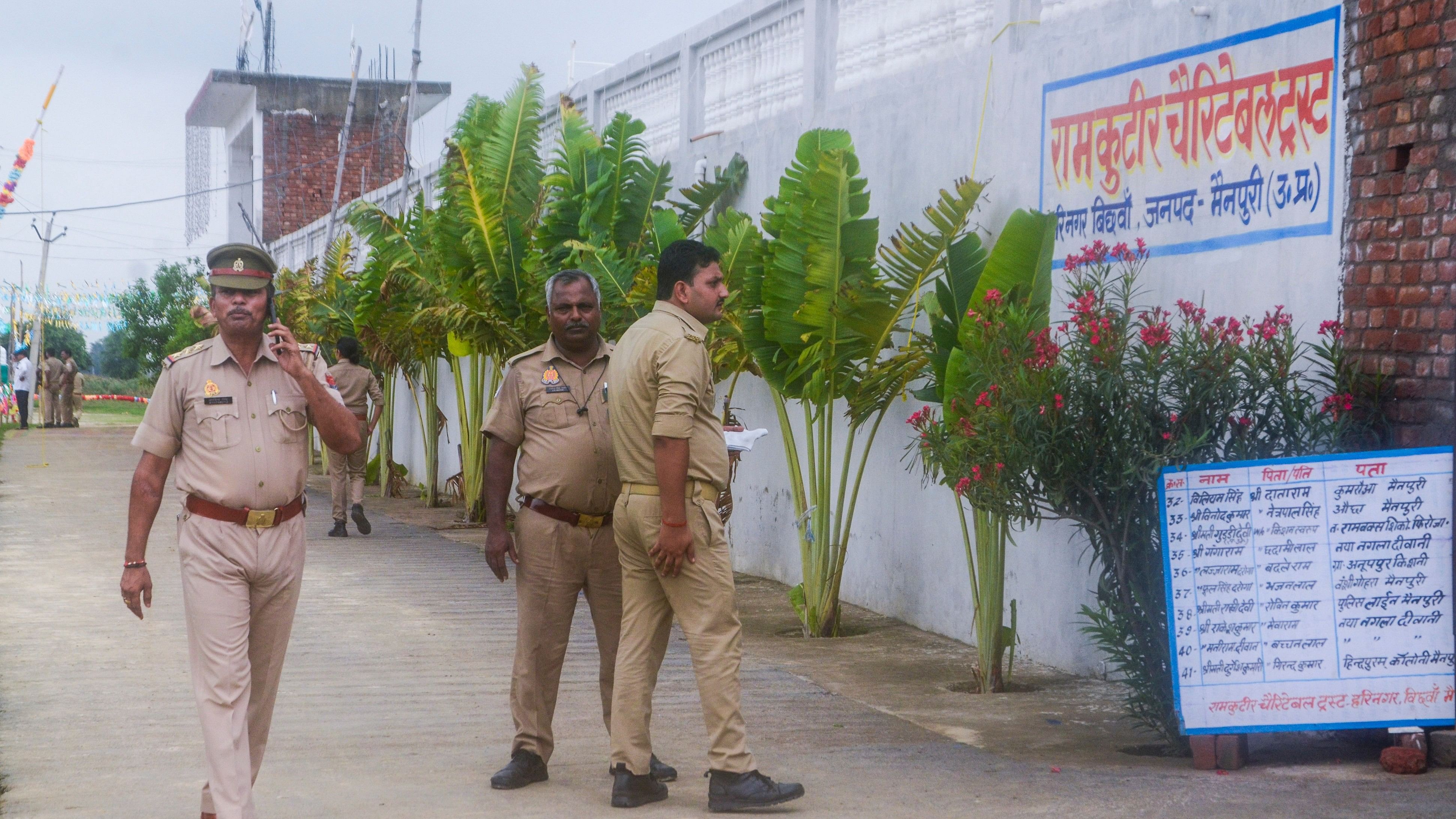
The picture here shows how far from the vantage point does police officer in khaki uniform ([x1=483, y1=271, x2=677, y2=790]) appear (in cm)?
595

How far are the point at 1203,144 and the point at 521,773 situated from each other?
14.0ft

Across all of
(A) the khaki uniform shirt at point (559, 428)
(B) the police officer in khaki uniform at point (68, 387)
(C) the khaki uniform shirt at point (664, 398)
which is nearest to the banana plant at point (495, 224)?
(A) the khaki uniform shirt at point (559, 428)

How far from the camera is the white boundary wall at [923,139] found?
7277 mm

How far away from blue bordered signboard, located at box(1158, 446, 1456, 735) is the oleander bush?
7.2 inches

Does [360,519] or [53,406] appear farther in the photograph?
[53,406]

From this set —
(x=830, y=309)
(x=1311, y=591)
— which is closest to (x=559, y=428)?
(x=1311, y=591)

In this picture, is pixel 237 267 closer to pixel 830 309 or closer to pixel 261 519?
pixel 261 519

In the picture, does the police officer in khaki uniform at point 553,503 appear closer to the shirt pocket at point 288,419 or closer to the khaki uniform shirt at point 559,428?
the khaki uniform shirt at point 559,428

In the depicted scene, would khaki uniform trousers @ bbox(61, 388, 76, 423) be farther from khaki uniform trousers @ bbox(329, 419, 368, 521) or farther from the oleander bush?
the oleander bush

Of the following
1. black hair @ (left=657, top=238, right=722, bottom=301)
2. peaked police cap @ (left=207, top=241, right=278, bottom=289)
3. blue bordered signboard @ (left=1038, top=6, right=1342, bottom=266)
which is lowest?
peaked police cap @ (left=207, top=241, right=278, bottom=289)

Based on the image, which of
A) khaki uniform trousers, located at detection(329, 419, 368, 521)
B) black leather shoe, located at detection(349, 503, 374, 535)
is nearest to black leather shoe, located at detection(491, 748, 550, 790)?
black leather shoe, located at detection(349, 503, 374, 535)

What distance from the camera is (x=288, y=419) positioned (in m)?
5.32

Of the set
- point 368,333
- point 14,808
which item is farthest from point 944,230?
point 368,333

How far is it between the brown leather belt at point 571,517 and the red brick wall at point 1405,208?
312 cm
